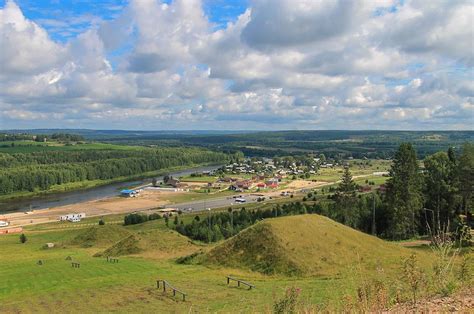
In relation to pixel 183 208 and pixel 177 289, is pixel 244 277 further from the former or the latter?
pixel 183 208

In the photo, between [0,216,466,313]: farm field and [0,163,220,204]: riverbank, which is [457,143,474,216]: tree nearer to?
[0,216,466,313]: farm field

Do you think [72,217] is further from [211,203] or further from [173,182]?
[173,182]

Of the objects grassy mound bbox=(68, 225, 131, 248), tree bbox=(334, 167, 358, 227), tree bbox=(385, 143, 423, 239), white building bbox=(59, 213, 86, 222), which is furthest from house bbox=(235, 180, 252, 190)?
tree bbox=(385, 143, 423, 239)

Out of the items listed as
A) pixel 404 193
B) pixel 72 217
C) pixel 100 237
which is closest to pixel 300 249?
pixel 404 193

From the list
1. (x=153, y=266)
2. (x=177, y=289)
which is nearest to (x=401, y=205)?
(x=153, y=266)

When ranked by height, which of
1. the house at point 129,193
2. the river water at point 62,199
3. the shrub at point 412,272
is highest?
the shrub at point 412,272

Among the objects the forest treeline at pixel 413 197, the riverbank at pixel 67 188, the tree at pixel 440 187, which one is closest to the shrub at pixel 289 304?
the forest treeline at pixel 413 197

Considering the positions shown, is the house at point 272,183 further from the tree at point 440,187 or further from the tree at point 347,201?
the tree at point 440,187
